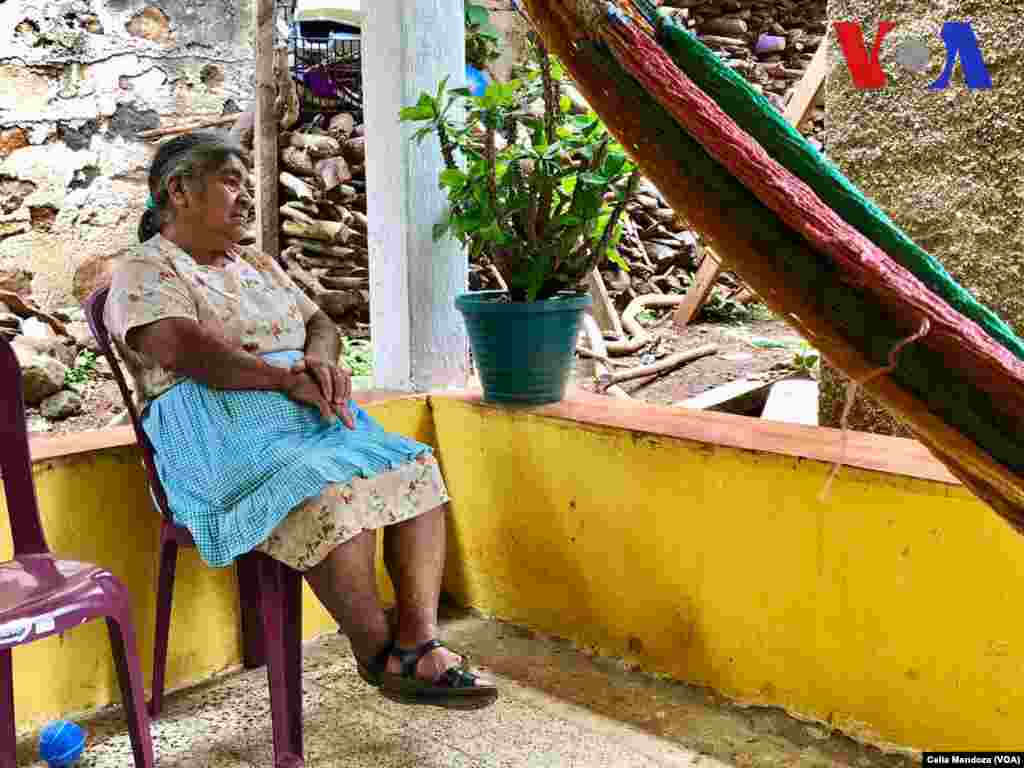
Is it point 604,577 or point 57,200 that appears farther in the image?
point 57,200

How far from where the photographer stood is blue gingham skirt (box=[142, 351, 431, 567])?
2143 mm

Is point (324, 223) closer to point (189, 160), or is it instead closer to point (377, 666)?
point (189, 160)

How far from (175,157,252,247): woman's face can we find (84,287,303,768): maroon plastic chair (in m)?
0.24

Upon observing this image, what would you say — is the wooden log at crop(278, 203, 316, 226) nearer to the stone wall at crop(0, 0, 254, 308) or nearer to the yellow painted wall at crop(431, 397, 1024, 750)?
the stone wall at crop(0, 0, 254, 308)

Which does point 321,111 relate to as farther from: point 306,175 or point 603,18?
point 603,18

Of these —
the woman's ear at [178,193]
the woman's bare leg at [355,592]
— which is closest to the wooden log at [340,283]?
the woman's ear at [178,193]

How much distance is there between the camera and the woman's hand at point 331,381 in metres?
2.32

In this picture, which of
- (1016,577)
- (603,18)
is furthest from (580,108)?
(603,18)

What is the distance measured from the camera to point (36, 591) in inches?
72.9

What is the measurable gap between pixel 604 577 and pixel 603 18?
1.99 metres

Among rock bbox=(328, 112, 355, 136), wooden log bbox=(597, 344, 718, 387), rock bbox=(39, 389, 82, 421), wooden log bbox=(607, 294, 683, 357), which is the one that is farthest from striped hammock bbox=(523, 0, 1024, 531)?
rock bbox=(328, 112, 355, 136)

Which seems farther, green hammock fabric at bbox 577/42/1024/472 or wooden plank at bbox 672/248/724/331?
wooden plank at bbox 672/248/724/331

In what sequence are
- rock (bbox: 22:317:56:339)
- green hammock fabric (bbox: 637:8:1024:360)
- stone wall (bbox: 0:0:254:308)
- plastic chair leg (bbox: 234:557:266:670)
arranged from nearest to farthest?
green hammock fabric (bbox: 637:8:1024:360), plastic chair leg (bbox: 234:557:266:670), rock (bbox: 22:317:56:339), stone wall (bbox: 0:0:254:308)

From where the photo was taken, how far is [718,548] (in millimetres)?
2512
